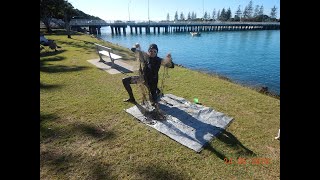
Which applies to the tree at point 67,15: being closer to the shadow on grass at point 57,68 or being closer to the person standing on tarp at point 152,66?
the shadow on grass at point 57,68

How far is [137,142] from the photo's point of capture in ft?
17.3

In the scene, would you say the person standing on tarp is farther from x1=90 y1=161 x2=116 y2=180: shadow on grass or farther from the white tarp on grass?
x1=90 y1=161 x2=116 y2=180: shadow on grass

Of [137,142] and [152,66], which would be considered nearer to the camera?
[137,142]

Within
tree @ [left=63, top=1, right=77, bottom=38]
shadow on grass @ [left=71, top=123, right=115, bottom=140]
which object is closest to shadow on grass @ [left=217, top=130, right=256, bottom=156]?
shadow on grass @ [left=71, top=123, right=115, bottom=140]

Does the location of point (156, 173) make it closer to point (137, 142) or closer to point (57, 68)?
point (137, 142)

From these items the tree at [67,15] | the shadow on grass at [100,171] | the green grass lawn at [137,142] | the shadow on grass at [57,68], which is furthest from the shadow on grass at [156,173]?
the tree at [67,15]

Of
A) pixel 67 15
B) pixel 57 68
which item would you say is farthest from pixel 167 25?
pixel 57 68

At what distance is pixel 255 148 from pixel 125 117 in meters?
3.38

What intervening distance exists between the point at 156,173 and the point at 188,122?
2.17m

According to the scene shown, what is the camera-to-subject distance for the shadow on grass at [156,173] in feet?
13.7

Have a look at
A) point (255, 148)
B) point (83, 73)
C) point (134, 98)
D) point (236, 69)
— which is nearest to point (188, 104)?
point (134, 98)

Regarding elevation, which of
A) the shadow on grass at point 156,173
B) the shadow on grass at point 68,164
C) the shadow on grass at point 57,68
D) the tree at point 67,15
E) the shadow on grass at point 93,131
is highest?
the tree at point 67,15
